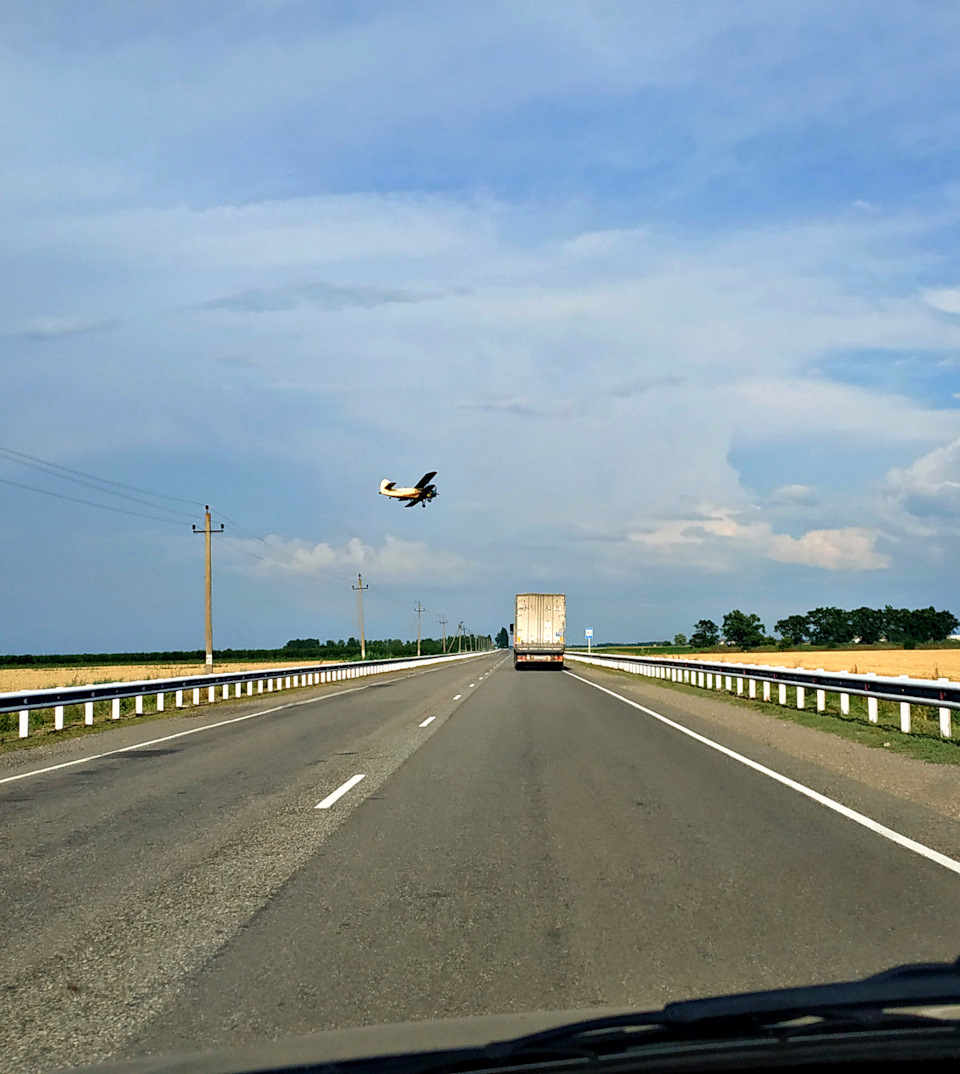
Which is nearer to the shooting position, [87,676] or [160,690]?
[160,690]

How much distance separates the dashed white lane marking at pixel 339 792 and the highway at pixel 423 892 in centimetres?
7

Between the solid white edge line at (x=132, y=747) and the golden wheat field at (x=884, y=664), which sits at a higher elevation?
the solid white edge line at (x=132, y=747)

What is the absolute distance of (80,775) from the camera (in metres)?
14.1

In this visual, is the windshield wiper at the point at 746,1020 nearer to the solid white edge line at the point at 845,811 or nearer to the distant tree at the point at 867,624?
the solid white edge line at the point at 845,811

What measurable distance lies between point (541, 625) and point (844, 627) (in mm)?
131420

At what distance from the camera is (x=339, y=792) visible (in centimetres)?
1183

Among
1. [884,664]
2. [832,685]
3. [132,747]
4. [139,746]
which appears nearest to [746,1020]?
[132,747]

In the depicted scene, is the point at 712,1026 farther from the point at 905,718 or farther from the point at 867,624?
the point at 867,624

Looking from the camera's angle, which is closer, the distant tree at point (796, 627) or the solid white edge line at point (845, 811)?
the solid white edge line at point (845, 811)

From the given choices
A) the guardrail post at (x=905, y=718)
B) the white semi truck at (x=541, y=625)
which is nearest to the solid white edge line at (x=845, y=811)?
the guardrail post at (x=905, y=718)

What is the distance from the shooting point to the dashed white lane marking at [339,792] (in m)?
10.9

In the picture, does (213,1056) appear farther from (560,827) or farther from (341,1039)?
(560,827)

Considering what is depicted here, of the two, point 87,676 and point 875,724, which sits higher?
point 875,724

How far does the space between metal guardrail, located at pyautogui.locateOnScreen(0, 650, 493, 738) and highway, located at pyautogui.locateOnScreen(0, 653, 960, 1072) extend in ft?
22.1
